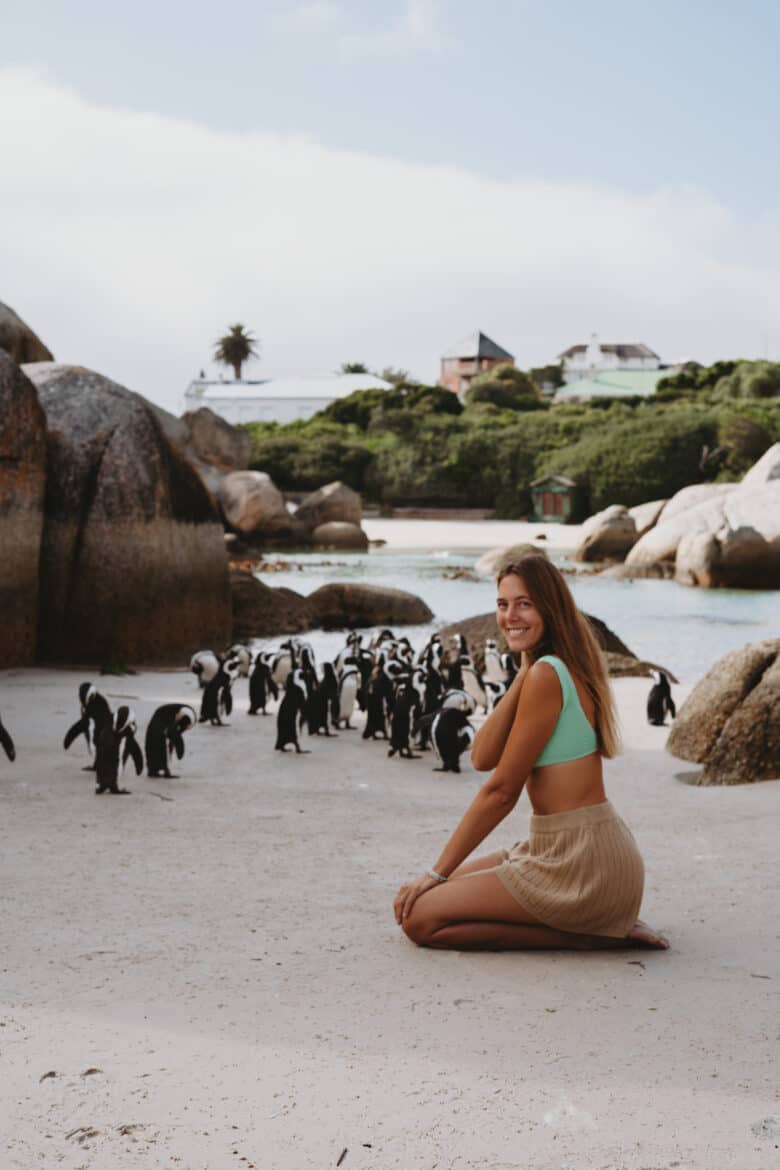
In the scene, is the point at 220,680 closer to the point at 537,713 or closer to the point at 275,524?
the point at 537,713

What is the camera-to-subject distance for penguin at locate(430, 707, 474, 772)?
6.85 metres

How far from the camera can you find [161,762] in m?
6.21

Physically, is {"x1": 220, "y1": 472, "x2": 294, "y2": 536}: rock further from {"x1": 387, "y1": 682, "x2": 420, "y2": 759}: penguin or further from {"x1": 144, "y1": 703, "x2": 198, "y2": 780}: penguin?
{"x1": 144, "y1": 703, "x2": 198, "y2": 780}: penguin

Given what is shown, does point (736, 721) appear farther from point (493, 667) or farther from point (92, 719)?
point (493, 667)

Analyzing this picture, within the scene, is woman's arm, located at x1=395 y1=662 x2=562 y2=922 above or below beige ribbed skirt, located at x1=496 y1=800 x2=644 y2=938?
above

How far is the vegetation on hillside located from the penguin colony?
132 ft

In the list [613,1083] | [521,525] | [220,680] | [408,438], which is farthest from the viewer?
[408,438]

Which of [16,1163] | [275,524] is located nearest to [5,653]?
[16,1163]

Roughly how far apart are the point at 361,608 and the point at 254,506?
18004 millimetres

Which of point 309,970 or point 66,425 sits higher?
point 66,425

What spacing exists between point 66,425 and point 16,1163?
9.61 meters

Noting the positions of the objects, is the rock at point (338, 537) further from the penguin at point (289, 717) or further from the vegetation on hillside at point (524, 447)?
the penguin at point (289, 717)

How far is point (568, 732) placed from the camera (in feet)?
11.1

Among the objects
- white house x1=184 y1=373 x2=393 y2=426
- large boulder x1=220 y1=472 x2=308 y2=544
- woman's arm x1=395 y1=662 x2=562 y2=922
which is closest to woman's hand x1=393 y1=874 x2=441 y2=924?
woman's arm x1=395 y1=662 x2=562 y2=922
